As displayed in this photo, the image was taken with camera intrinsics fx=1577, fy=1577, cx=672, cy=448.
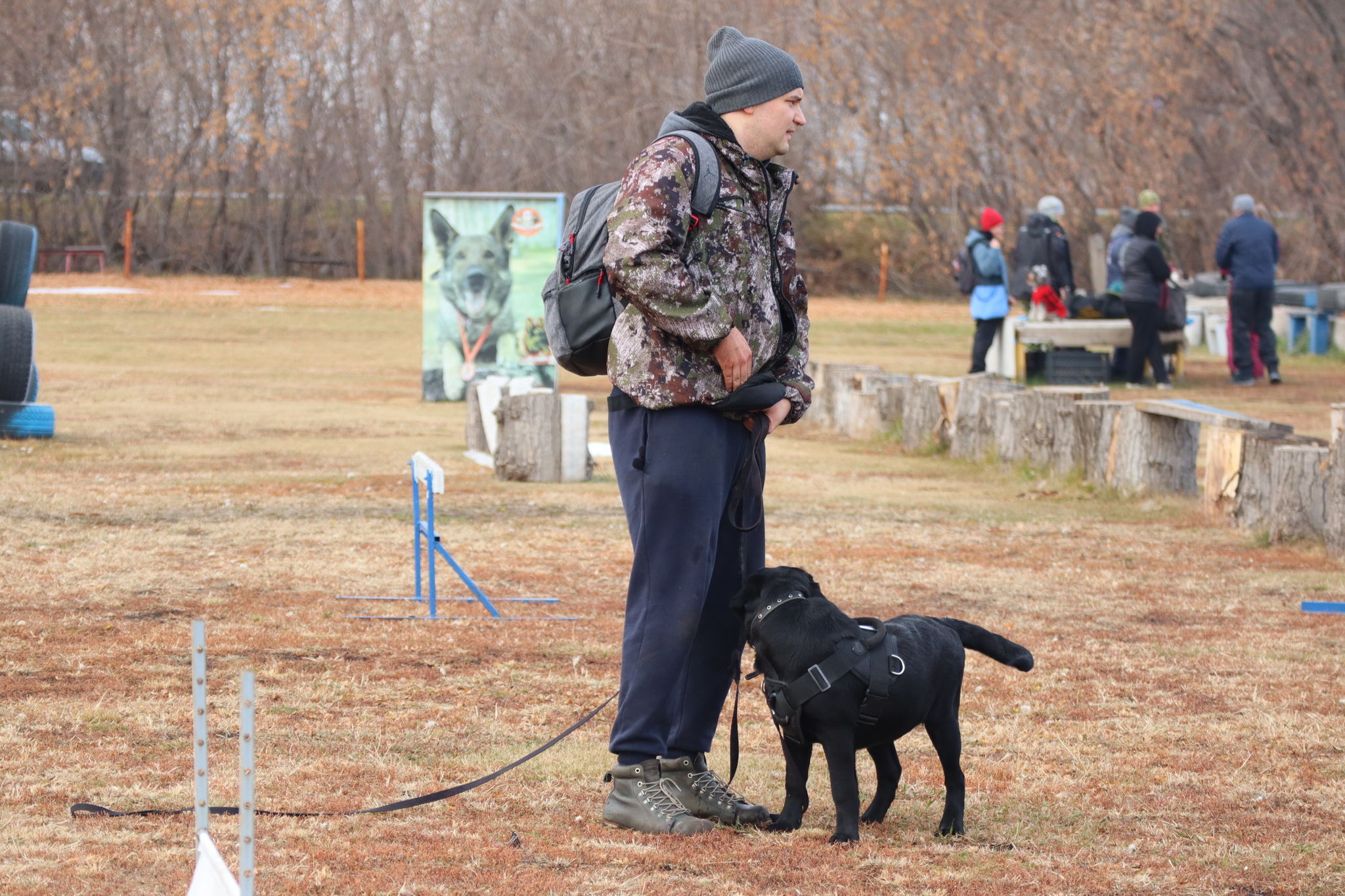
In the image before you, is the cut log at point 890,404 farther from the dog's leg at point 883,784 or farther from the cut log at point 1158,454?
the dog's leg at point 883,784

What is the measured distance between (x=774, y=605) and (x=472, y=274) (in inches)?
Answer: 470

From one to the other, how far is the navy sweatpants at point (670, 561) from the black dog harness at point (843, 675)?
0.21 metres

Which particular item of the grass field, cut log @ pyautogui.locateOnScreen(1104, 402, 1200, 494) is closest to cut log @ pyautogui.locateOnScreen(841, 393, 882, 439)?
the grass field

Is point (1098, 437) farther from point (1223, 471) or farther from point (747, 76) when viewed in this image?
point (747, 76)

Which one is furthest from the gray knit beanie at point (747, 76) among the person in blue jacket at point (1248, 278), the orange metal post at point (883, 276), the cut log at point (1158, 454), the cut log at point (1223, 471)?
the orange metal post at point (883, 276)

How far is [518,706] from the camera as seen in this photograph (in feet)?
16.3

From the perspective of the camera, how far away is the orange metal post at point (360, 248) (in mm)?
35500

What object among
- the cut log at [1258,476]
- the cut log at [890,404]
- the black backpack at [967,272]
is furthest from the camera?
the black backpack at [967,272]

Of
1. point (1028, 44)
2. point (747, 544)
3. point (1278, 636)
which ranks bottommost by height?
point (1278, 636)

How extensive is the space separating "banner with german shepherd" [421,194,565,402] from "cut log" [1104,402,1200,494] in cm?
643

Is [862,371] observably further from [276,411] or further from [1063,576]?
[1063,576]

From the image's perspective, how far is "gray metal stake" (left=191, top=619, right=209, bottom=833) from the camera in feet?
8.02

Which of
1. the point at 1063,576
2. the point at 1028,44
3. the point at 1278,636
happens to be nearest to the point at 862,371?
the point at 1063,576

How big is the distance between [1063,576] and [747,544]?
161 inches
